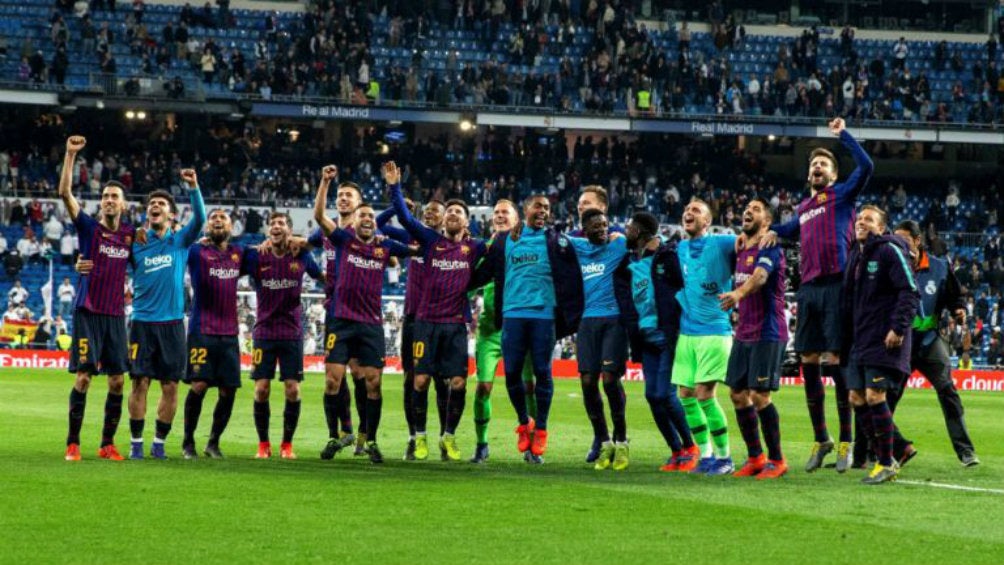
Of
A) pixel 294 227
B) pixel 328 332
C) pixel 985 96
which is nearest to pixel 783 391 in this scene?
pixel 294 227

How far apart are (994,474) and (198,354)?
777 centimetres

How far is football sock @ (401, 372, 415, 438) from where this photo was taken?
615 inches

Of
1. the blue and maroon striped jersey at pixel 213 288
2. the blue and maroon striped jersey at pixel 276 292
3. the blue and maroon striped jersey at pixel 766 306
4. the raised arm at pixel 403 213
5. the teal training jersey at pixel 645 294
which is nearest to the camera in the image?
the blue and maroon striped jersey at pixel 766 306

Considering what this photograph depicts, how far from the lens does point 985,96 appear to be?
56969 mm

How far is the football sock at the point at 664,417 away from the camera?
1477 centimetres

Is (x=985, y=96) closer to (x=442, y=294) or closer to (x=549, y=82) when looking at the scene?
(x=549, y=82)

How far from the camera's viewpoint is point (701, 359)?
45.5 feet

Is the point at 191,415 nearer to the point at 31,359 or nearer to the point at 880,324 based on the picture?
the point at 880,324

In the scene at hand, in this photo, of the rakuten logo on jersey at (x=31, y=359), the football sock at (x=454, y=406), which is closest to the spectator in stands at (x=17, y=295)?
the rakuten logo on jersey at (x=31, y=359)

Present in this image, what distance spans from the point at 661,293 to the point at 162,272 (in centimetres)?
489

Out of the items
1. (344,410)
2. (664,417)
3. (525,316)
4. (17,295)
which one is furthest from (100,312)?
(17,295)

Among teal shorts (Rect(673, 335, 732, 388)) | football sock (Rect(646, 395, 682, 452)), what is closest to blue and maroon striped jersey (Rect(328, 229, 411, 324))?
football sock (Rect(646, 395, 682, 452))

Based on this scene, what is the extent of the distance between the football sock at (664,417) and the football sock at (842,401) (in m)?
1.52

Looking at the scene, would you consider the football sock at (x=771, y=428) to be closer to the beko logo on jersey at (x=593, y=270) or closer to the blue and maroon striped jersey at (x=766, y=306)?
the blue and maroon striped jersey at (x=766, y=306)
